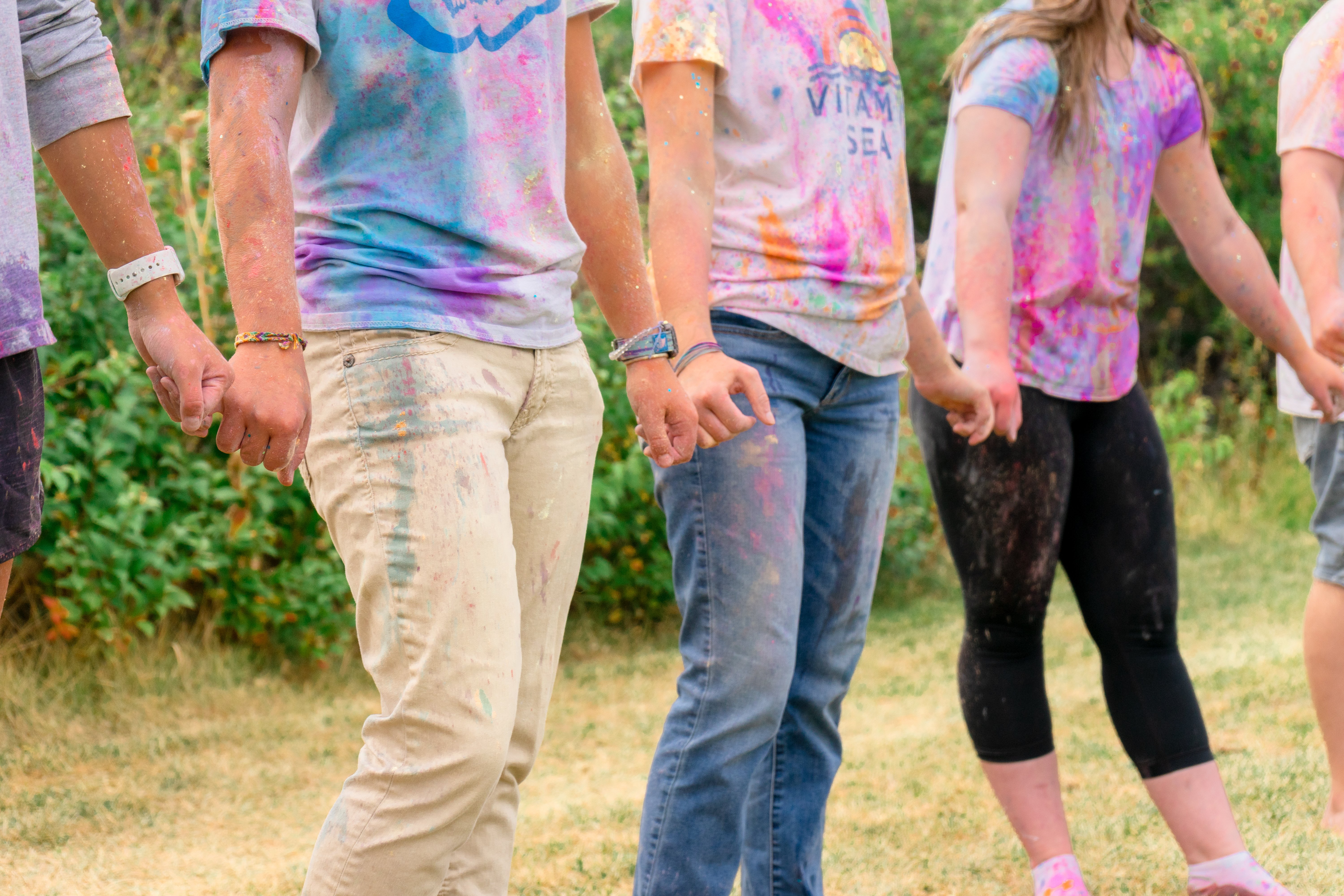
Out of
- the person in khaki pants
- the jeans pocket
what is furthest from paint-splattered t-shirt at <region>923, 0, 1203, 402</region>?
the person in khaki pants

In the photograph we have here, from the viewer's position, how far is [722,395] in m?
1.84

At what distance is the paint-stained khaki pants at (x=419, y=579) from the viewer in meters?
1.50

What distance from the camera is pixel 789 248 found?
2.08 m

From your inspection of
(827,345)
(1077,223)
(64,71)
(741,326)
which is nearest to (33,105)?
(64,71)

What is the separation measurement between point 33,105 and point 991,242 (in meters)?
1.55

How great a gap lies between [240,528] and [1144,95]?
3029 millimetres

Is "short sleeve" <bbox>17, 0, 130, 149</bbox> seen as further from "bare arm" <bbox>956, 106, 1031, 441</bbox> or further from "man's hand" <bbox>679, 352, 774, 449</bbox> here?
"bare arm" <bbox>956, 106, 1031, 441</bbox>

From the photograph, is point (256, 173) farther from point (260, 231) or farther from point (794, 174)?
point (794, 174)

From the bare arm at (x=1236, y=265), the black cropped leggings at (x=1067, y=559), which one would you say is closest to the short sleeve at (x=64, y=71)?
the black cropped leggings at (x=1067, y=559)

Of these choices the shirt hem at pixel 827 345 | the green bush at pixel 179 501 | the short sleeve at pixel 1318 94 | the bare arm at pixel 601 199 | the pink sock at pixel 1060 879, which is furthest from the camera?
the green bush at pixel 179 501

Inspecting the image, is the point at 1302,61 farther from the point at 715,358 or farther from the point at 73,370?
the point at 73,370

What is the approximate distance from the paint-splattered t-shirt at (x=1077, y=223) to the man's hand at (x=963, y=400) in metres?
0.18

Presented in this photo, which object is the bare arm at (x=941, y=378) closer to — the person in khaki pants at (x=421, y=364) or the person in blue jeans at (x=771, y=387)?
the person in blue jeans at (x=771, y=387)

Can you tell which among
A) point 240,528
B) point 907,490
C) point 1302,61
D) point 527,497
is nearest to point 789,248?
point 527,497
